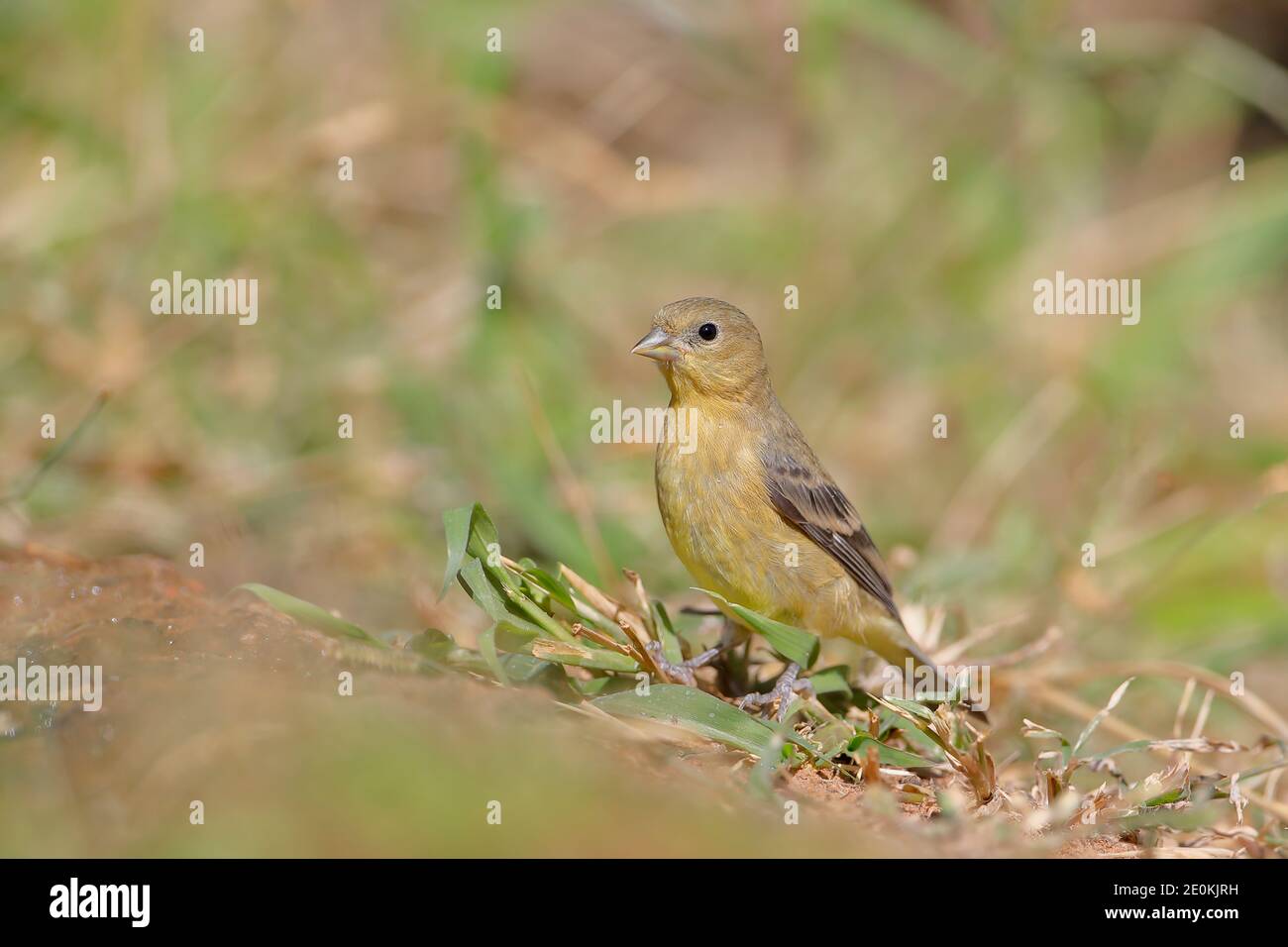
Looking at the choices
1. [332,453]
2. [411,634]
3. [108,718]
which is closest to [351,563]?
[332,453]

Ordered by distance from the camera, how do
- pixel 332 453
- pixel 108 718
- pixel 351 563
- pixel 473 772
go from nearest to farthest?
pixel 473 772
pixel 108 718
pixel 351 563
pixel 332 453

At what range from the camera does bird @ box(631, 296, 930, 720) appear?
3.94m

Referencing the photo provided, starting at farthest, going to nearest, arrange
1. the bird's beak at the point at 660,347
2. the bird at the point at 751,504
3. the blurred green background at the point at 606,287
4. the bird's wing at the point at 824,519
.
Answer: the blurred green background at the point at 606,287 → the bird's beak at the point at 660,347 → the bird's wing at the point at 824,519 → the bird at the point at 751,504

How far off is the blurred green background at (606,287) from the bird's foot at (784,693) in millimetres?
1010

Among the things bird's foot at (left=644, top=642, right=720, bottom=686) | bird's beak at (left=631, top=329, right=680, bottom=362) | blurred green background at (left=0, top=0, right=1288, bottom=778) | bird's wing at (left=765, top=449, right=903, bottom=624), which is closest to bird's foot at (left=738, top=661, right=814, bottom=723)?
bird's foot at (left=644, top=642, right=720, bottom=686)

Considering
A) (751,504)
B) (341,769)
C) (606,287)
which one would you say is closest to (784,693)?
(751,504)

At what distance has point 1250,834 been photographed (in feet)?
10.5

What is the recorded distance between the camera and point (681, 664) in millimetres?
3586

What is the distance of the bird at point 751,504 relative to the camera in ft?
12.9

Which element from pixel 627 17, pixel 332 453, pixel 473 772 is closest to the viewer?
pixel 473 772

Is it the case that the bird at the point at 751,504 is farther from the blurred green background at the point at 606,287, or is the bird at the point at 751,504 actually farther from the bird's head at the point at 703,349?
the blurred green background at the point at 606,287

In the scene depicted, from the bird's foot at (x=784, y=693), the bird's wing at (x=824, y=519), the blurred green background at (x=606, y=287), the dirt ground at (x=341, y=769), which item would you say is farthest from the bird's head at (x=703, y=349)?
the dirt ground at (x=341, y=769)

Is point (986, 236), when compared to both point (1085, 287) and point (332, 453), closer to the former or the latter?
point (1085, 287)
